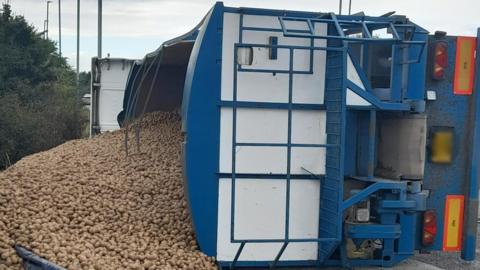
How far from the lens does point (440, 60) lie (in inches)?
168

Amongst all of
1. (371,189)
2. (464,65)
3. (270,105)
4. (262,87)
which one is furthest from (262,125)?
(464,65)

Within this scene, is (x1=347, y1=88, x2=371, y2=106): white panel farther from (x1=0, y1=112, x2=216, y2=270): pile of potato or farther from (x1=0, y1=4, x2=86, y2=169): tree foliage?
(x1=0, y1=4, x2=86, y2=169): tree foliage

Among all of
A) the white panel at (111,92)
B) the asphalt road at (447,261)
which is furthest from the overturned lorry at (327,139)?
the white panel at (111,92)

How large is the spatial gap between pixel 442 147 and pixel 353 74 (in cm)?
90

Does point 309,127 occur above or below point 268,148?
above

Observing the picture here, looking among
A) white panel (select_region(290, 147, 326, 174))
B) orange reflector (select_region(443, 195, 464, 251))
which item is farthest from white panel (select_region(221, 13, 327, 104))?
orange reflector (select_region(443, 195, 464, 251))

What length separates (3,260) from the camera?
3.88 m

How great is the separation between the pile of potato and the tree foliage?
9.07 m

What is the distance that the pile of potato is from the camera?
12.7 feet

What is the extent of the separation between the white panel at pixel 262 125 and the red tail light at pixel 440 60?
Result: 1162 millimetres

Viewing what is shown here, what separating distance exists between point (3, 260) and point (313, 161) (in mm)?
2123

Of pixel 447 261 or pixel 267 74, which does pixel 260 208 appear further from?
pixel 447 261

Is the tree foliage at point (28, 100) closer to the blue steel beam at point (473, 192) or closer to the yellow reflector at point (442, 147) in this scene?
the yellow reflector at point (442, 147)

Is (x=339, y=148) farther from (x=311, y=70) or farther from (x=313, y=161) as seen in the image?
(x=311, y=70)
